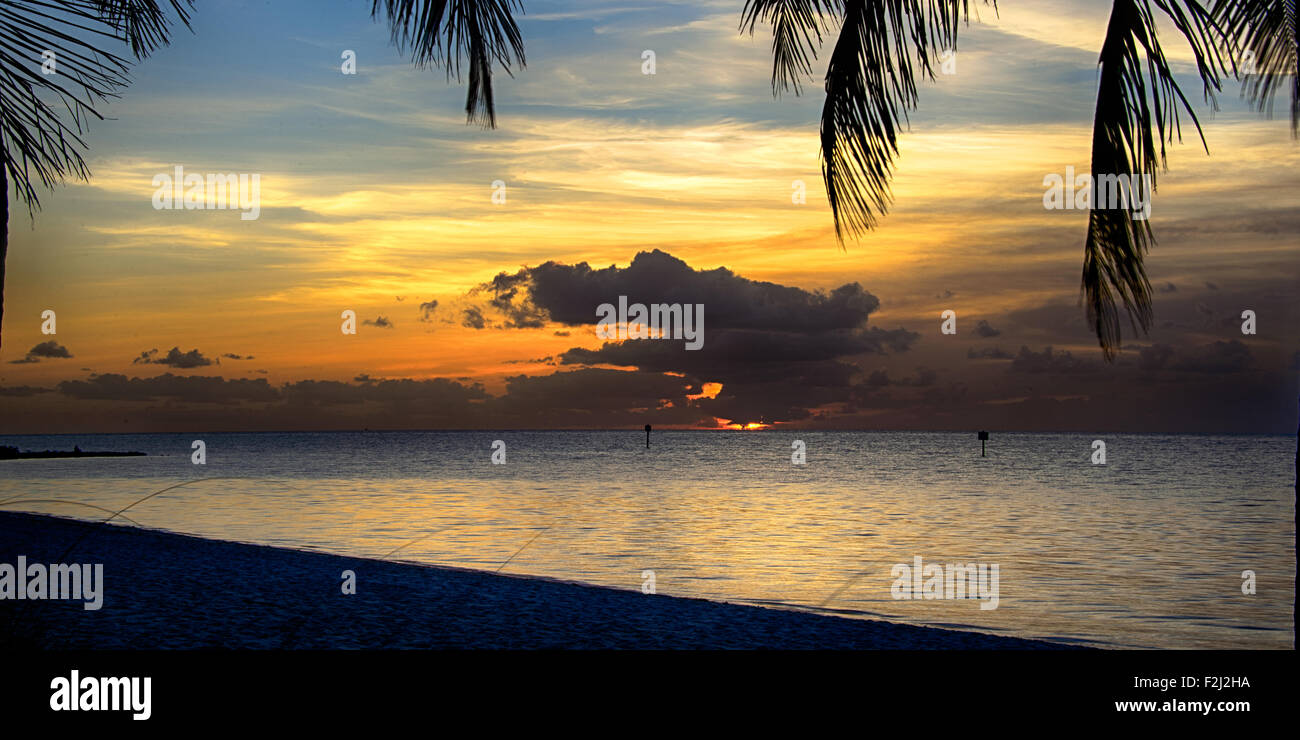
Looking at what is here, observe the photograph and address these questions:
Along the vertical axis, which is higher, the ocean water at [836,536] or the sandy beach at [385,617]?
the sandy beach at [385,617]

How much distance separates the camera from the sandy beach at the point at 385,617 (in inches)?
329

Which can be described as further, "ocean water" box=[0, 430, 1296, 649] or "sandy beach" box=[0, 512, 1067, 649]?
"ocean water" box=[0, 430, 1296, 649]

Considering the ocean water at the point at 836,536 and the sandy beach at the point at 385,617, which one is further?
the ocean water at the point at 836,536

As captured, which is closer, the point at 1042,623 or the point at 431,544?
the point at 1042,623

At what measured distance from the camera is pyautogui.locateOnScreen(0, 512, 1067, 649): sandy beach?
835 cm

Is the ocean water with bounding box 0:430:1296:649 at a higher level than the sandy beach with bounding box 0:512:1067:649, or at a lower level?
lower

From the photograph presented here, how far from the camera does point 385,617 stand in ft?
31.1

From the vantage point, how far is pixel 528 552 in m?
21.5

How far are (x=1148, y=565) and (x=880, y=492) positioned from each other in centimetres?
2627
